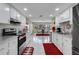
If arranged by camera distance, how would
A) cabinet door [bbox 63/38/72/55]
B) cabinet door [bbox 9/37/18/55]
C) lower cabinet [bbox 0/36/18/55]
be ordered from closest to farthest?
lower cabinet [bbox 0/36/18/55] → cabinet door [bbox 9/37/18/55] → cabinet door [bbox 63/38/72/55]

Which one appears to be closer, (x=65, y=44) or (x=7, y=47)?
(x=7, y=47)

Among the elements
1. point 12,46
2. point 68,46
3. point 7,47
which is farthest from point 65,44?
point 7,47

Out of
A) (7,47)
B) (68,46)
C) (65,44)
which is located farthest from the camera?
(65,44)

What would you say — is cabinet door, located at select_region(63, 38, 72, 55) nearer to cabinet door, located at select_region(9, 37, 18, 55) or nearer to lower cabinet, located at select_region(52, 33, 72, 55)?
lower cabinet, located at select_region(52, 33, 72, 55)

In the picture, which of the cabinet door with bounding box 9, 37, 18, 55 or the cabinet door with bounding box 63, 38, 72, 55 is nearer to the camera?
the cabinet door with bounding box 9, 37, 18, 55

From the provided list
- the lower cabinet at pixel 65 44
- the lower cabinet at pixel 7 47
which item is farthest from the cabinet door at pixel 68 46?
the lower cabinet at pixel 7 47

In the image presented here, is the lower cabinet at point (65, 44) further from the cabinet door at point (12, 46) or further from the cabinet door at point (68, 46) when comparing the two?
the cabinet door at point (12, 46)

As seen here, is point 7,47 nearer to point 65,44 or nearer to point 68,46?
point 68,46

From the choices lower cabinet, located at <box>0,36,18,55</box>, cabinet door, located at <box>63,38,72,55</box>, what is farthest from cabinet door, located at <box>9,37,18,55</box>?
cabinet door, located at <box>63,38,72,55</box>

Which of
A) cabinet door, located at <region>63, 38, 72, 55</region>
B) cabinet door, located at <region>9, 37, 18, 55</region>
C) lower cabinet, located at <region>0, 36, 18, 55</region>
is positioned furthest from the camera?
cabinet door, located at <region>63, 38, 72, 55</region>

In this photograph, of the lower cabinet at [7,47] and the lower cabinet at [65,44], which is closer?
the lower cabinet at [7,47]

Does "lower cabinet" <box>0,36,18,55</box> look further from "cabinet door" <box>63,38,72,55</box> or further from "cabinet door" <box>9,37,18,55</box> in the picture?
"cabinet door" <box>63,38,72,55</box>
